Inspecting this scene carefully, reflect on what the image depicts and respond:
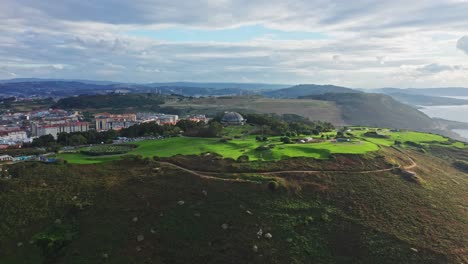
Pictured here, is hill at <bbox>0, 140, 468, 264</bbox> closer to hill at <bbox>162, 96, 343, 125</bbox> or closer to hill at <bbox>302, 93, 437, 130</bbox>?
hill at <bbox>162, 96, 343, 125</bbox>

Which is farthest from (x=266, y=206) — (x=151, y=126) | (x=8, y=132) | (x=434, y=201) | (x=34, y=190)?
(x=8, y=132)

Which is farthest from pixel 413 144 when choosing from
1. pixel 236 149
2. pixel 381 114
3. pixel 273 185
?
pixel 381 114

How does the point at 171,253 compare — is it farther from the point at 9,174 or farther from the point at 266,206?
the point at 9,174

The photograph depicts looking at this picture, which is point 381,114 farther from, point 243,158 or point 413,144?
point 243,158

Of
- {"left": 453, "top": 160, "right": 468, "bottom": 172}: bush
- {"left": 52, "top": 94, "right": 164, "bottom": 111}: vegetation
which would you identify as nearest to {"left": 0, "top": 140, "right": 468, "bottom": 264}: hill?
{"left": 453, "top": 160, "right": 468, "bottom": 172}: bush

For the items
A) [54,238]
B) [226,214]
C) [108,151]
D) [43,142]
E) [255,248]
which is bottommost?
[54,238]

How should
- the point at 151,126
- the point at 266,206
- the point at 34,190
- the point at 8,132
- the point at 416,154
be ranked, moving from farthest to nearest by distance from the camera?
the point at 8,132 → the point at 151,126 → the point at 416,154 → the point at 34,190 → the point at 266,206
